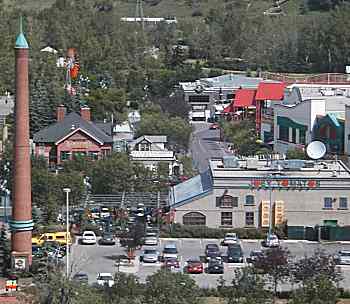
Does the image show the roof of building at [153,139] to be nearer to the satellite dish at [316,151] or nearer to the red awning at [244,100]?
the satellite dish at [316,151]

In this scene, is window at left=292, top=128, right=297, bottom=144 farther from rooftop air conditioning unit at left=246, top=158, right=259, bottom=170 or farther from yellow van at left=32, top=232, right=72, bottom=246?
yellow van at left=32, top=232, right=72, bottom=246

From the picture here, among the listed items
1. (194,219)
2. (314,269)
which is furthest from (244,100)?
(314,269)

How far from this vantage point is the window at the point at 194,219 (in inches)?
854

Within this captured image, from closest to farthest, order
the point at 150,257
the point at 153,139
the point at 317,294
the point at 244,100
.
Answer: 1. the point at 317,294
2. the point at 150,257
3. the point at 153,139
4. the point at 244,100

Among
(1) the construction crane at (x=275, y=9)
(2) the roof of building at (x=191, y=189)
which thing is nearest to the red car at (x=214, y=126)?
(2) the roof of building at (x=191, y=189)

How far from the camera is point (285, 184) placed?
2162cm

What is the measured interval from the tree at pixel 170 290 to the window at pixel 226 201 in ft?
21.2

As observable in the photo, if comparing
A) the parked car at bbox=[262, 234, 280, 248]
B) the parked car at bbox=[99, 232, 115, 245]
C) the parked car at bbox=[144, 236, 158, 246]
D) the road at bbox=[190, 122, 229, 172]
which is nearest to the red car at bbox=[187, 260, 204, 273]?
the parked car at bbox=[144, 236, 158, 246]

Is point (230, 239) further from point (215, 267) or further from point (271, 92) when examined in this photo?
point (271, 92)

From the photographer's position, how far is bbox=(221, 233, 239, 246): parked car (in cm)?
2076

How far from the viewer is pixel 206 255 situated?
19.7 meters

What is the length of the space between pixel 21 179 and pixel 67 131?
29.3ft

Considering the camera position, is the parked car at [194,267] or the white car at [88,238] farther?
the white car at [88,238]

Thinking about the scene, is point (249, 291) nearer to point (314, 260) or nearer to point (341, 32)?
point (314, 260)
